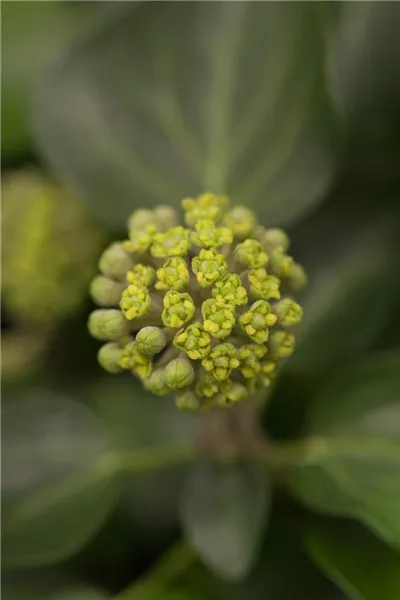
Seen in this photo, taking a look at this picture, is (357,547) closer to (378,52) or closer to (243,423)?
(243,423)

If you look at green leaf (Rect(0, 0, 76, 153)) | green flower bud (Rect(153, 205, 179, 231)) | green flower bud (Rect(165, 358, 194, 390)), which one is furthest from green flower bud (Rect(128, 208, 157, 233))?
green leaf (Rect(0, 0, 76, 153))

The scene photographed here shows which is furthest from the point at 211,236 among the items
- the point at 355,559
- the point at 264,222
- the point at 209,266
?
the point at 355,559

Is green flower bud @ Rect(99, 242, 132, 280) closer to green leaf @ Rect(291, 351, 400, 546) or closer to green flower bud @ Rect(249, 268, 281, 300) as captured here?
green flower bud @ Rect(249, 268, 281, 300)

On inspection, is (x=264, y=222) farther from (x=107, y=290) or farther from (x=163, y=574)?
(x=163, y=574)

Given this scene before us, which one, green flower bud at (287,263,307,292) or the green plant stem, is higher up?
green flower bud at (287,263,307,292)

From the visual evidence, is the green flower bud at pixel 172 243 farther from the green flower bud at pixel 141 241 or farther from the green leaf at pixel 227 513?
the green leaf at pixel 227 513

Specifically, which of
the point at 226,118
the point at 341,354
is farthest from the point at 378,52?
the point at 341,354
